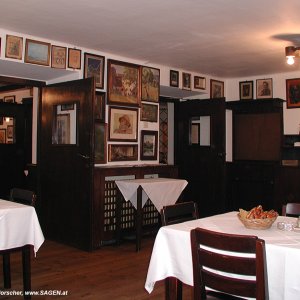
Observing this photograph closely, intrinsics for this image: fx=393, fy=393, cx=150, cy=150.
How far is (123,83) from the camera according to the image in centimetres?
555

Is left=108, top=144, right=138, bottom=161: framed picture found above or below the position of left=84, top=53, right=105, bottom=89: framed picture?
below

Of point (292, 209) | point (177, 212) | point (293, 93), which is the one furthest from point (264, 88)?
point (177, 212)

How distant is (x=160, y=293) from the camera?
137 inches

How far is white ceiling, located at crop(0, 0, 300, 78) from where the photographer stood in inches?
143

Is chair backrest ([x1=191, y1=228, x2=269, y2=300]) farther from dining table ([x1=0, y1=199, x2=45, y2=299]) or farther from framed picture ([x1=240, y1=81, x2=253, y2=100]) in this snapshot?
framed picture ([x1=240, y1=81, x2=253, y2=100])

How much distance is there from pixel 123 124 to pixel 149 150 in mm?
→ 664

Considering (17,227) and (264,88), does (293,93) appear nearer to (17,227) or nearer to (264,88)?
(264,88)

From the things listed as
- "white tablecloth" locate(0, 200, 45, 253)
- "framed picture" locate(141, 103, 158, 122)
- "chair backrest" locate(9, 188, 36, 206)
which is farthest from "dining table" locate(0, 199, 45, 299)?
"framed picture" locate(141, 103, 158, 122)

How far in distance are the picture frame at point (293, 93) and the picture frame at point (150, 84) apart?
7.47 ft

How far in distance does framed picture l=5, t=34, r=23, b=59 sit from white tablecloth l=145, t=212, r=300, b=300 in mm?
3054

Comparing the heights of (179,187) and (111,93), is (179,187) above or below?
below

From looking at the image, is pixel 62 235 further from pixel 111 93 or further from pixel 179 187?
pixel 111 93

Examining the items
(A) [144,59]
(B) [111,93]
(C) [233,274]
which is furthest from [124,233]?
(C) [233,274]

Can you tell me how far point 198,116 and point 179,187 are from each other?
189cm
